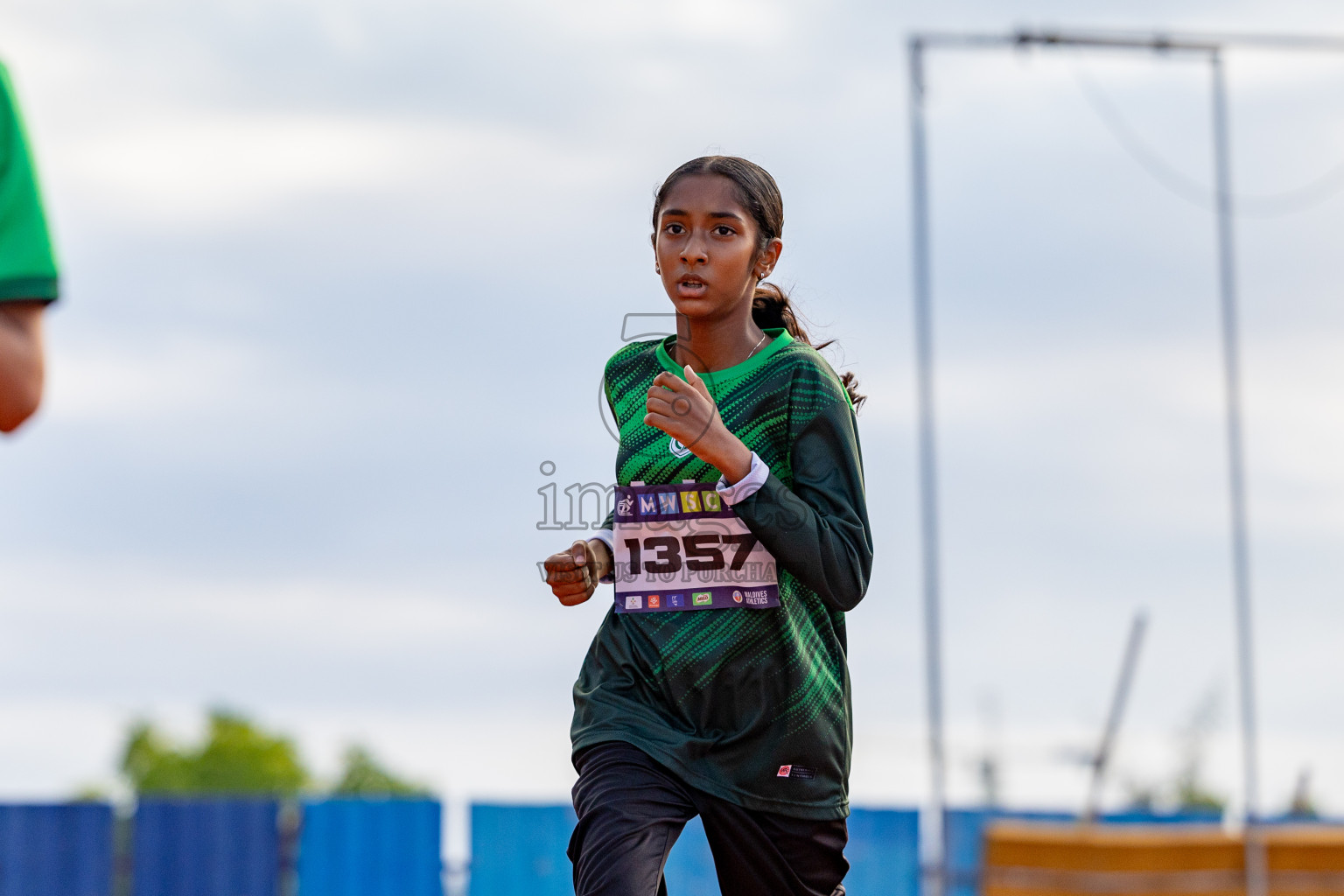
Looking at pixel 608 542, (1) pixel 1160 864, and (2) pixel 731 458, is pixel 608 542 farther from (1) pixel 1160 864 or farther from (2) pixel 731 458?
(1) pixel 1160 864

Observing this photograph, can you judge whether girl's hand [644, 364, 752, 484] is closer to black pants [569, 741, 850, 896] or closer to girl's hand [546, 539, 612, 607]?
girl's hand [546, 539, 612, 607]

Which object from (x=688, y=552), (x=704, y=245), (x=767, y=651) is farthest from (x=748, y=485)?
(x=704, y=245)

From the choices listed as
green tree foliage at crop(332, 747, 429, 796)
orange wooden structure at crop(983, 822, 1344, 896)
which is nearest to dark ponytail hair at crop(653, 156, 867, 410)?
orange wooden structure at crop(983, 822, 1344, 896)

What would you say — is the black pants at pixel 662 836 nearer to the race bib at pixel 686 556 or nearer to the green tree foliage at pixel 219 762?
the race bib at pixel 686 556

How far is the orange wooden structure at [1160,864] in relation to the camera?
→ 11672mm

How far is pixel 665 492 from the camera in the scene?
4.34 m

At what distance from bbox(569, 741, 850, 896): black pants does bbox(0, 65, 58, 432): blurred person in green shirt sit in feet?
6.16

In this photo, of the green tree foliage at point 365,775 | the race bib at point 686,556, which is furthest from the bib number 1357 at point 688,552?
the green tree foliage at point 365,775

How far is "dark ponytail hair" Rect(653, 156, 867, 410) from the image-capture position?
14.4ft

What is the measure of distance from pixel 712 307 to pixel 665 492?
465 mm

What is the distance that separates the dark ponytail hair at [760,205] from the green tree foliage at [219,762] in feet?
299

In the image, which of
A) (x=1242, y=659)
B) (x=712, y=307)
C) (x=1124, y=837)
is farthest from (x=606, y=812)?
(x=1242, y=659)

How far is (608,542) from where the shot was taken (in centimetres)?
448

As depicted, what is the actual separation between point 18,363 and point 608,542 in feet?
6.81
